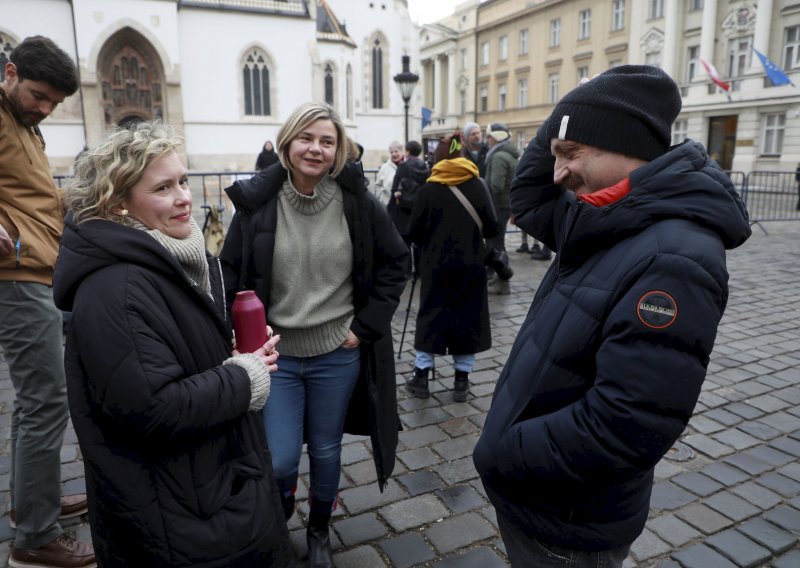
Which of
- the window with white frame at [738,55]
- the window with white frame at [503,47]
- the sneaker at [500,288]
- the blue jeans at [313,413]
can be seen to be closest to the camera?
the blue jeans at [313,413]

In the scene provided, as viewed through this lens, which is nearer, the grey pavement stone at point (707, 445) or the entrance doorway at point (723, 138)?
the grey pavement stone at point (707, 445)

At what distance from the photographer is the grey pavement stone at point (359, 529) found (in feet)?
9.78

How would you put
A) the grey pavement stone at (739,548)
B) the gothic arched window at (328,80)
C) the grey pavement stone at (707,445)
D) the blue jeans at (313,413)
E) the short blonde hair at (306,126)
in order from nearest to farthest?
the short blonde hair at (306,126) → the blue jeans at (313,413) → the grey pavement stone at (739,548) → the grey pavement stone at (707,445) → the gothic arched window at (328,80)

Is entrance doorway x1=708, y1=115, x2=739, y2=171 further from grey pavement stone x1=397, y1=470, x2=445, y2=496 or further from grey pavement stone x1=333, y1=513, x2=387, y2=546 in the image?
grey pavement stone x1=333, y1=513, x2=387, y2=546

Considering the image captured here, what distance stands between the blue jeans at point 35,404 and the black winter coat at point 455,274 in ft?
8.64

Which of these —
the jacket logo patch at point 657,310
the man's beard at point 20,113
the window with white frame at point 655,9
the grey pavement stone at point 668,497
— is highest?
the window with white frame at point 655,9

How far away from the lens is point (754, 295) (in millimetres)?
7797

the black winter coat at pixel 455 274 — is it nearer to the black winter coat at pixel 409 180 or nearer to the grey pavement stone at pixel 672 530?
the grey pavement stone at pixel 672 530

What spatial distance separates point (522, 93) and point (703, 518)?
4689 cm

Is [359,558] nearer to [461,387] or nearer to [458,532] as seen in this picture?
[458,532]

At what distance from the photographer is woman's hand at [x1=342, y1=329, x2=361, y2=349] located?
271cm

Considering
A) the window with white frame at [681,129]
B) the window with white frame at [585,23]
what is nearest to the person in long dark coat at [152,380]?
the window with white frame at [681,129]

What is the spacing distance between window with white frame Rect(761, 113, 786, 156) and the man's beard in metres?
33.6

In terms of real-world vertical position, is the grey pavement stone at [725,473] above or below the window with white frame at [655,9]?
below
